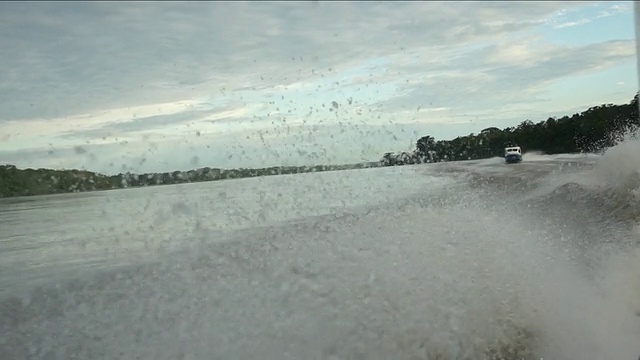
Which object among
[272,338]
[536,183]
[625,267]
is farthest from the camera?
[536,183]

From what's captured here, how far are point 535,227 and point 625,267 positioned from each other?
14.5ft

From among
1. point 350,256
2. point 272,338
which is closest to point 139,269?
point 350,256

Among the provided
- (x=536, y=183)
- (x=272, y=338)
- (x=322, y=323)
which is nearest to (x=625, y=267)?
(x=322, y=323)

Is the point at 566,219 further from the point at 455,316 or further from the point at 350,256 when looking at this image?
the point at 455,316

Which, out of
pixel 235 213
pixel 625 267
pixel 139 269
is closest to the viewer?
pixel 625 267

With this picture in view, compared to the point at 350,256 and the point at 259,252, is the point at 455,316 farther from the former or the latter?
the point at 259,252

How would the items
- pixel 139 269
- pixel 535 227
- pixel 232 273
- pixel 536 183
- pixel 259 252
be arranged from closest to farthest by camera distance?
pixel 232 273 → pixel 139 269 → pixel 259 252 → pixel 535 227 → pixel 536 183

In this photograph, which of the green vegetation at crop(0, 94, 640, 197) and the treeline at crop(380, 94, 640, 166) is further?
the treeline at crop(380, 94, 640, 166)

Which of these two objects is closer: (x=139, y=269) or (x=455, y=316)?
(x=455, y=316)

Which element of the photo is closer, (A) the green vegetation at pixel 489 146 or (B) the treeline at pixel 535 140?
(A) the green vegetation at pixel 489 146

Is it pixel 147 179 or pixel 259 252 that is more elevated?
pixel 147 179

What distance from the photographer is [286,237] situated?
41.2 feet

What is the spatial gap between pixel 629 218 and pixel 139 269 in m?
8.24

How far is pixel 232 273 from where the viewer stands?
9.26 meters
